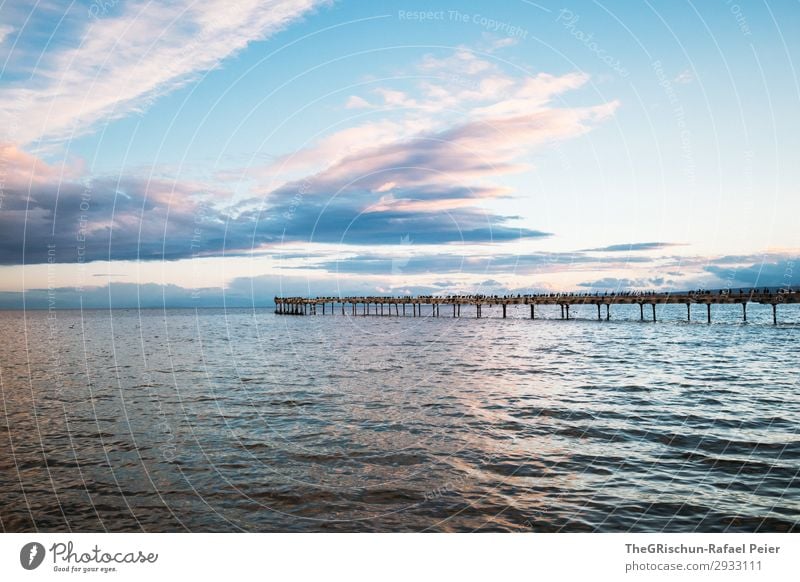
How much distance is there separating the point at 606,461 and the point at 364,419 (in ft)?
31.3

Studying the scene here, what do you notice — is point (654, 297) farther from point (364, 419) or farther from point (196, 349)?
point (364, 419)

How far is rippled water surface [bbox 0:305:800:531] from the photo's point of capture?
39.4 ft

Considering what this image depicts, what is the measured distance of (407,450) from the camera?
17.0 metres

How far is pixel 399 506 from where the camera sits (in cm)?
1247

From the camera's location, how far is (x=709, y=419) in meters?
20.7

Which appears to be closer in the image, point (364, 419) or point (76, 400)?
point (364, 419)

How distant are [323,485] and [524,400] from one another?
1339 cm

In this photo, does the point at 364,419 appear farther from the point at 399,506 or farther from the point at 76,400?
the point at 76,400

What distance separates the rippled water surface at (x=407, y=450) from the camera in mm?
12000

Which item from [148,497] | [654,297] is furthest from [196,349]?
[654,297]

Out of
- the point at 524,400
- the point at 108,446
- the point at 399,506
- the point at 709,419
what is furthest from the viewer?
the point at 524,400
